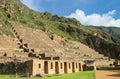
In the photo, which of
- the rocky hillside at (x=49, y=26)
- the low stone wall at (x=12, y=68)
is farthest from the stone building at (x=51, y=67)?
the rocky hillside at (x=49, y=26)

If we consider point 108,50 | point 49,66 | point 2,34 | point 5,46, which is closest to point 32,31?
point 2,34

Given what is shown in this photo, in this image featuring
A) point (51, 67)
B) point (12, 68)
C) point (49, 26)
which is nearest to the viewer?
point (12, 68)

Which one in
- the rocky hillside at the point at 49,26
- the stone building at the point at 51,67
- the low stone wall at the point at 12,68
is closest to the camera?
the stone building at the point at 51,67

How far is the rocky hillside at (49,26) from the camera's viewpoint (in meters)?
63.6

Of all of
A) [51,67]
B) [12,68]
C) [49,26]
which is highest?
[49,26]

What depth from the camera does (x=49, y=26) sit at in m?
88.3

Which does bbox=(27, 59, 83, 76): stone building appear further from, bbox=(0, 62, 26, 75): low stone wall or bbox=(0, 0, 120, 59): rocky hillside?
bbox=(0, 0, 120, 59): rocky hillside

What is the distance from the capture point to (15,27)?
57.8 metres

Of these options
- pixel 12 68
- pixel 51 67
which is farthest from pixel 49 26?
pixel 12 68

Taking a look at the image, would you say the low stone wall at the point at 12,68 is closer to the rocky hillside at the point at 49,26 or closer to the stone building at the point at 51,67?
the stone building at the point at 51,67

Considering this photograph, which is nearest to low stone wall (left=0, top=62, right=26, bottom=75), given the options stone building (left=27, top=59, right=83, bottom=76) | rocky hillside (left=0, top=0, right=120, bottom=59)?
stone building (left=27, top=59, right=83, bottom=76)

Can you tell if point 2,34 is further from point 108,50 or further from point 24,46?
point 108,50

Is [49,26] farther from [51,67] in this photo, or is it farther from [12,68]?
[12,68]

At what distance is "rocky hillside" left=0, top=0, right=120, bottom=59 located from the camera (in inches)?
2503
